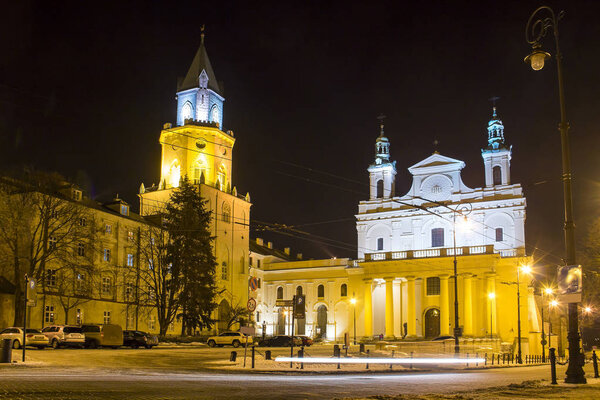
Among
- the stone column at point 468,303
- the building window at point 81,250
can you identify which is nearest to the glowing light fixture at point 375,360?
the stone column at point 468,303

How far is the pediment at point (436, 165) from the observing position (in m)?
68.2

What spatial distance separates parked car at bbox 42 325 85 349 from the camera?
36.9m

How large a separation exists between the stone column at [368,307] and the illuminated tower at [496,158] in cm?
1675

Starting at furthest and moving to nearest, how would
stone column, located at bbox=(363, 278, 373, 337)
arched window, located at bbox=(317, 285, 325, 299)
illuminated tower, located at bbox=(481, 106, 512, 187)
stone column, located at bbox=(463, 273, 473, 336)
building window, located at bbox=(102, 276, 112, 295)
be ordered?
arched window, located at bbox=(317, 285, 325, 299)
illuminated tower, located at bbox=(481, 106, 512, 187)
stone column, located at bbox=(363, 278, 373, 337)
stone column, located at bbox=(463, 273, 473, 336)
building window, located at bbox=(102, 276, 112, 295)

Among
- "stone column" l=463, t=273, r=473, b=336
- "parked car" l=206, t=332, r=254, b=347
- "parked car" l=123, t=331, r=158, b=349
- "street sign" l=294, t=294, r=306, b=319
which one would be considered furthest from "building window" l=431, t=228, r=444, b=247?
"street sign" l=294, t=294, r=306, b=319

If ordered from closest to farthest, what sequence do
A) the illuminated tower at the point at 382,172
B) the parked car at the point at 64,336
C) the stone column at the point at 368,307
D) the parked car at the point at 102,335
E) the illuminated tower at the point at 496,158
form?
the parked car at the point at 64,336 < the parked car at the point at 102,335 < the stone column at the point at 368,307 < the illuminated tower at the point at 496,158 < the illuminated tower at the point at 382,172

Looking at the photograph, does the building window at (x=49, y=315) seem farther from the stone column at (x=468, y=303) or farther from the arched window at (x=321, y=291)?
the stone column at (x=468, y=303)

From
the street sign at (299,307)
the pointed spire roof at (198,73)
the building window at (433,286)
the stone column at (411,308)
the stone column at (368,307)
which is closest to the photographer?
the street sign at (299,307)

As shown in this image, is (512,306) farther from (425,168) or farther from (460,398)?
(460,398)

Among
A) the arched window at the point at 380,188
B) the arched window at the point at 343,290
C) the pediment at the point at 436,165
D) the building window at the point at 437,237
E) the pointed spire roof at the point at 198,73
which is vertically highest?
the pointed spire roof at the point at 198,73

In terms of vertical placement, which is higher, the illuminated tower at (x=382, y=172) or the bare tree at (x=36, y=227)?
the illuminated tower at (x=382, y=172)

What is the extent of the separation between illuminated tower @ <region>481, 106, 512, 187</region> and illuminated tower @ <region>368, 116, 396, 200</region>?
10.9m

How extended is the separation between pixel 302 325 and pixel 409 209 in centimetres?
2000

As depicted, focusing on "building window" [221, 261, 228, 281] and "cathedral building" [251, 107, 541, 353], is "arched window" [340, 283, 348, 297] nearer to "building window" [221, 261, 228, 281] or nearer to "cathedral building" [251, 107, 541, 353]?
"cathedral building" [251, 107, 541, 353]
